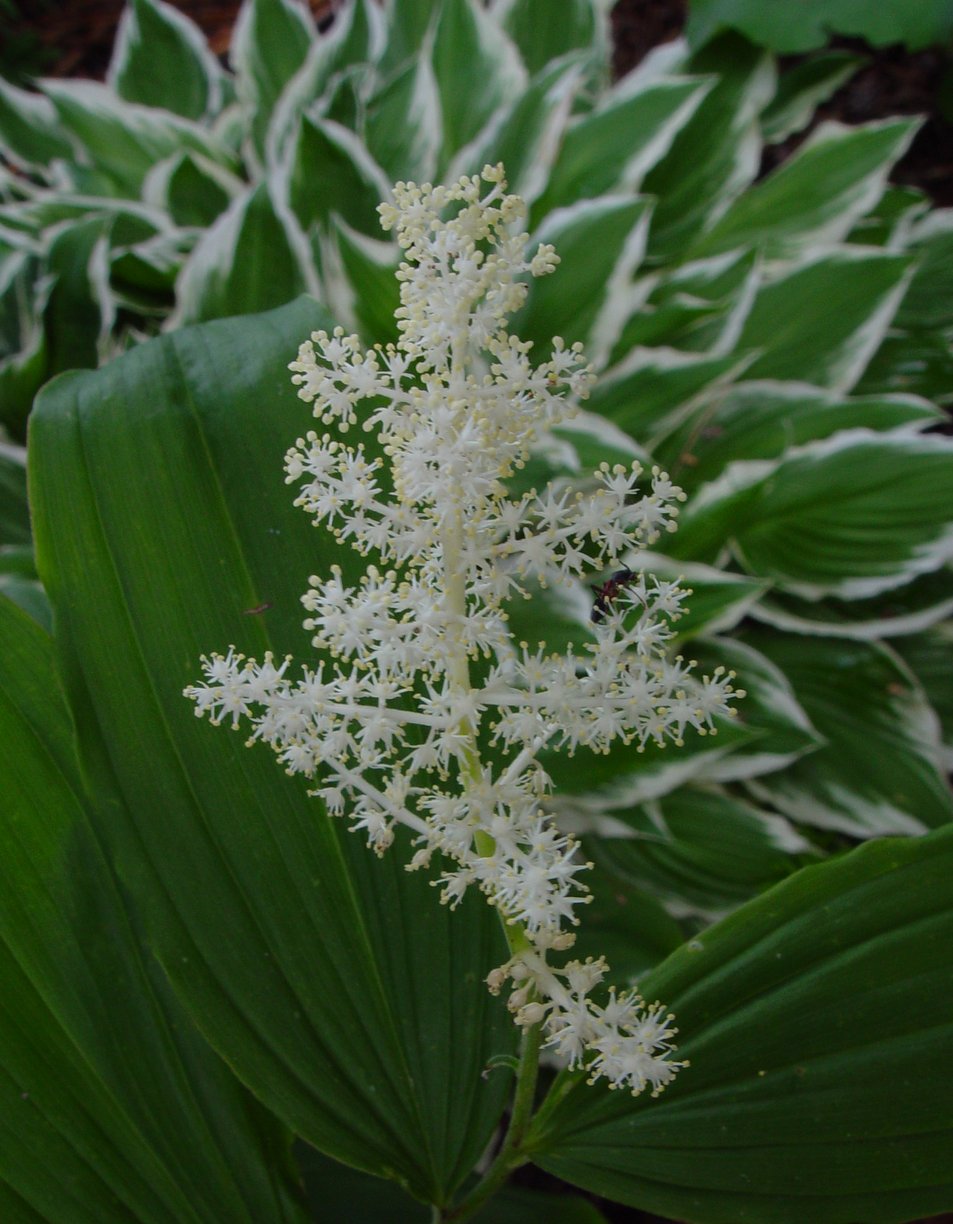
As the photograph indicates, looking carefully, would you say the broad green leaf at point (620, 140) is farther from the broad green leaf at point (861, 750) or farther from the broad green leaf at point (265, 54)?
the broad green leaf at point (861, 750)

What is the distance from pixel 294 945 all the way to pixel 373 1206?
0.50 metres

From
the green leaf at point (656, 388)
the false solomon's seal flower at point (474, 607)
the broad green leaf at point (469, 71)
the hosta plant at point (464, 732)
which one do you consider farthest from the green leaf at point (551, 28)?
the false solomon's seal flower at point (474, 607)

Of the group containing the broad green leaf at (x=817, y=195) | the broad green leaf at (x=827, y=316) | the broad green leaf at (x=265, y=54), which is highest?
the broad green leaf at (x=265, y=54)

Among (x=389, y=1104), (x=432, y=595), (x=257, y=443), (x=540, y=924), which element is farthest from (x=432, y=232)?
(x=389, y=1104)

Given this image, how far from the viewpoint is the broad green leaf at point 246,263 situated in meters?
1.79

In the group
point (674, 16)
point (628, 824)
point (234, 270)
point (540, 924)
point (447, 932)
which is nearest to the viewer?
point (540, 924)

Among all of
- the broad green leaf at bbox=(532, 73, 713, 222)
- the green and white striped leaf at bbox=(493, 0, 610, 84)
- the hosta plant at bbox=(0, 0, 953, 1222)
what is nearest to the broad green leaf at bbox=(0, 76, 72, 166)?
the hosta plant at bbox=(0, 0, 953, 1222)

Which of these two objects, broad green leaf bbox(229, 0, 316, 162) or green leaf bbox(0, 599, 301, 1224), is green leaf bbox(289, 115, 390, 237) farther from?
green leaf bbox(0, 599, 301, 1224)

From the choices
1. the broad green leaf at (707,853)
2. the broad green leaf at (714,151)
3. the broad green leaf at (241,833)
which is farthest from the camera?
the broad green leaf at (714,151)

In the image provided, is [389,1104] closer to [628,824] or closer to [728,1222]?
[728,1222]

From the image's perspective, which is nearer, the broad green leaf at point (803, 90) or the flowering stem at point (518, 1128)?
the flowering stem at point (518, 1128)

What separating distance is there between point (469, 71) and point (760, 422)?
93 cm

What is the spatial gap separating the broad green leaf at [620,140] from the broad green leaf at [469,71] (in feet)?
0.58

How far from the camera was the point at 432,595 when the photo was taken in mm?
799
